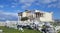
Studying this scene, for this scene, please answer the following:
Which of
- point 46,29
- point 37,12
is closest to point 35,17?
point 37,12

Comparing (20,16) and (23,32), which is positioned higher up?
(20,16)

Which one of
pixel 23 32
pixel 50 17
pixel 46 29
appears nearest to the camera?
pixel 23 32

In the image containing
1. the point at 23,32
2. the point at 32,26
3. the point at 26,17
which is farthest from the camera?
the point at 26,17

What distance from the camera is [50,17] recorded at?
2226 inches

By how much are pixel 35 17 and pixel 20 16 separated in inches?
195

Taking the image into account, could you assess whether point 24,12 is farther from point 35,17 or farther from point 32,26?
point 32,26

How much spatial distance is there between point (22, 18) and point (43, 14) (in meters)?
6.90

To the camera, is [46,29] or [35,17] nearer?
[46,29]

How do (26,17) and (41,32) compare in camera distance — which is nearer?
(41,32)

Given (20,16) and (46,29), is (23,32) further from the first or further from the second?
(20,16)

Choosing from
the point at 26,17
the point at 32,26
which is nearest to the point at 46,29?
the point at 32,26

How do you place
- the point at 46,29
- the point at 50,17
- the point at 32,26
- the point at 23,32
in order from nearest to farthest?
the point at 23,32 < the point at 46,29 < the point at 32,26 < the point at 50,17

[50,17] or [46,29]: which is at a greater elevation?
[50,17]

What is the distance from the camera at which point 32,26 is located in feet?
110
